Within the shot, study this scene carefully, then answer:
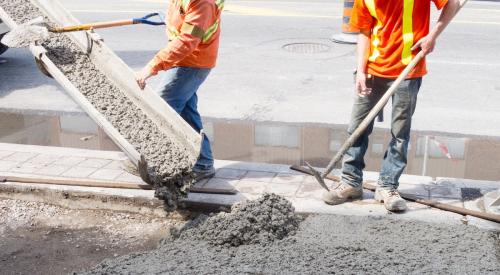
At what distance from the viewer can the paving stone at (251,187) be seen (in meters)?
4.73

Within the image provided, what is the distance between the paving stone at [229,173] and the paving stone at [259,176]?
6cm

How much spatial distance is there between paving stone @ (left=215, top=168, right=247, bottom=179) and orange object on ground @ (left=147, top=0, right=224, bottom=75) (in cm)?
104

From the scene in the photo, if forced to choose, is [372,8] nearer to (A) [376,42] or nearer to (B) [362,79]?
(A) [376,42]

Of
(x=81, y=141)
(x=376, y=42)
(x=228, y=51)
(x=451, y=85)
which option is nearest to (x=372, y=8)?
(x=376, y=42)

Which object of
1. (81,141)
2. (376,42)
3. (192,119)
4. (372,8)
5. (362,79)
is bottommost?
(81,141)

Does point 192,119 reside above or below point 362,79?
below

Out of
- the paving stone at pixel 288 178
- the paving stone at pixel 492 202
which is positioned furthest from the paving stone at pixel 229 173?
the paving stone at pixel 492 202

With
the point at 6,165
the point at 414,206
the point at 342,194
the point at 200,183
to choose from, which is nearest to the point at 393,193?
the point at 414,206

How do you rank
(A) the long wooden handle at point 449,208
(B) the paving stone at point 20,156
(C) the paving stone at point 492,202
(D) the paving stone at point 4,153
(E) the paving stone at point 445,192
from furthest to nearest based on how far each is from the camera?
(D) the paving stone at point 4,153 → (B) the paving stone at point 20,156 → (E) the paving stone at point 445,192 → (C) the paving stone at point 492,202 → (A) the long wooden handle at point 449,208

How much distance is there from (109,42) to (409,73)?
8554mm

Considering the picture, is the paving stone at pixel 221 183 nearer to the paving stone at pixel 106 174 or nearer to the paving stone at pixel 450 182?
the paving stone at pixel 106 174

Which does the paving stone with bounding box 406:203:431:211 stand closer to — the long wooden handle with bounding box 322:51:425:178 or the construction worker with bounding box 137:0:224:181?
the long wooden handle with bounding box 322:51:425:178

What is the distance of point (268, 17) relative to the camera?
14250mm

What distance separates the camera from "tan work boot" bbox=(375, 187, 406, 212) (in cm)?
428
